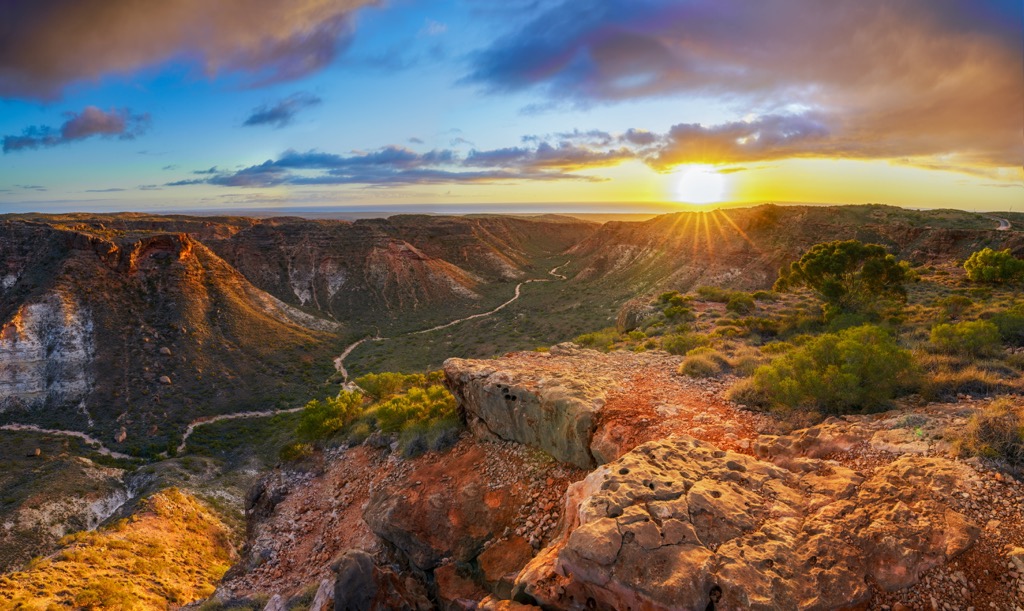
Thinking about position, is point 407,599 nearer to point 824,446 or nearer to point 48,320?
point 824,446

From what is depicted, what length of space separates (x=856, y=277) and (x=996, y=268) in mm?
9156

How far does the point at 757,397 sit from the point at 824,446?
3.12 meters

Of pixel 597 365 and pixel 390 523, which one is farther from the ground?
pixel 597 365

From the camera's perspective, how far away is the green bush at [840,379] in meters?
10.4

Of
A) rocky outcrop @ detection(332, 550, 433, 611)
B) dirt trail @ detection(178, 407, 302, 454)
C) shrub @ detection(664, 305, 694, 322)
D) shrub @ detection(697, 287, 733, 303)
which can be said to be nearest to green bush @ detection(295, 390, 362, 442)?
rocky outcrop @ detection(332, 550, 433, 611)

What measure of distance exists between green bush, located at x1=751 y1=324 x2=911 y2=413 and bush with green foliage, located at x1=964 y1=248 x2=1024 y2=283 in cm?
2366

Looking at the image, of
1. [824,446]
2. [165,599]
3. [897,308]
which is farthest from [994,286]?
[165,599]

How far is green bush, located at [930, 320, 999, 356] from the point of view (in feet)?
41.6

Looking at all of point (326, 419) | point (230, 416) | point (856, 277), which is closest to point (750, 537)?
point (326, 419)

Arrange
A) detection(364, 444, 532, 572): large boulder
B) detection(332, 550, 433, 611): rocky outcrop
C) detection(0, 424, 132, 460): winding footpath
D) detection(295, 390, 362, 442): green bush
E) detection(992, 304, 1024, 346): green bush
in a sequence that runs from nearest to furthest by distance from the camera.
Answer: detection(332, 550, 433, 611): rocky outcrop
detection(364, 444, 532, 572): large boulder
detection(992, 304, 1024, 346): green bush
detection(295, 390, 362, 442): green bush
detection(0, 424, 132, 460): winding footpath

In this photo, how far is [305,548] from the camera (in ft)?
48.1

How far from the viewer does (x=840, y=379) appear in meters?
10.6

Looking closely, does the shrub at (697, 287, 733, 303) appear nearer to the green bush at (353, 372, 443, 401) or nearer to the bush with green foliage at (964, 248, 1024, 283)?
the bush with green foliage at (964, 248, 1024, 283)

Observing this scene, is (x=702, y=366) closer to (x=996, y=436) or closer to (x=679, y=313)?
(x=996, y=436)
